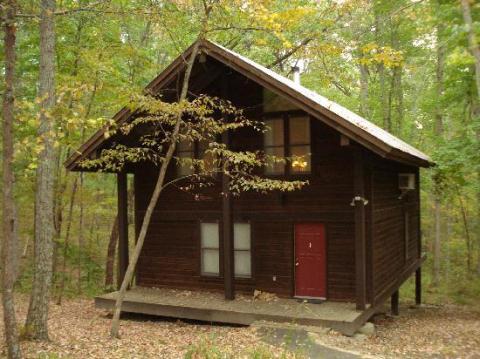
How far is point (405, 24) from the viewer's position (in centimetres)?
2267

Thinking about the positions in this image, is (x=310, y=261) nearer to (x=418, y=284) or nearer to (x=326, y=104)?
(x=326, y=104)

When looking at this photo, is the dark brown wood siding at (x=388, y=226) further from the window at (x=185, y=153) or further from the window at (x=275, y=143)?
the window at (x=185, y=153)

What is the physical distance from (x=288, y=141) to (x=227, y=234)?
9.47 feet

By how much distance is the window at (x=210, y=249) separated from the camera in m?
13.9

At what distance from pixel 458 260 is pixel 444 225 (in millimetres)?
3309

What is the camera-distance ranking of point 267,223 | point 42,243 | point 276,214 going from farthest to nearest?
point 267,223 < point 276,214 < point 42,243

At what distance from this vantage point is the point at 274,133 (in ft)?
43.1

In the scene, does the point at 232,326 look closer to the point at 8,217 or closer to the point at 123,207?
the point at 123,207

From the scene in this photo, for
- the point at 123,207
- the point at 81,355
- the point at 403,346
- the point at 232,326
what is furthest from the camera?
the point at 123,207

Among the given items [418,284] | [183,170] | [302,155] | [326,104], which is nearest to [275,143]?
[302,155]

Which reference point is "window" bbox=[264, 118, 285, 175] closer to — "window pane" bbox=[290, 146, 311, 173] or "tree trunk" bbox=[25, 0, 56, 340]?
"window pane" bbox=[290, 146, 311, 173]

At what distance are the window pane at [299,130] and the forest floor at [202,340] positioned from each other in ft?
15.9

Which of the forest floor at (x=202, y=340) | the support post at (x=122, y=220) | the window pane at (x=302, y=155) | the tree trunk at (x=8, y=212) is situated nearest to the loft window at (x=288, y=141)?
the window pane at (x=302, y=155)

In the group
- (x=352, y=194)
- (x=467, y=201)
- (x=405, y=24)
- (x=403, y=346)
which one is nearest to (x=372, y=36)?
(x=405, y=24)
